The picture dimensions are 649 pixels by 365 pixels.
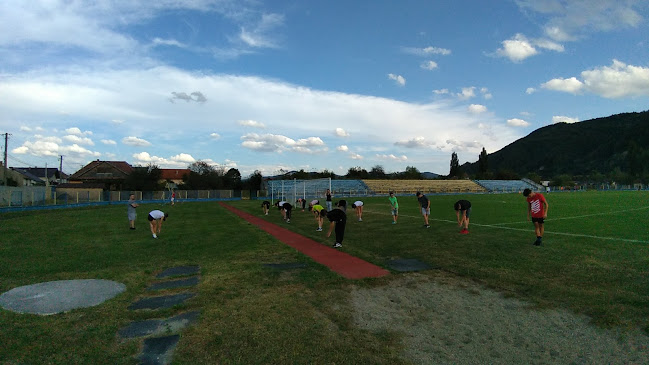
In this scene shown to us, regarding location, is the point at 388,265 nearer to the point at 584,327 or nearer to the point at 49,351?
the point at 584,327

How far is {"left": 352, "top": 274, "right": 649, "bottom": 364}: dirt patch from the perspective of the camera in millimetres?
4004

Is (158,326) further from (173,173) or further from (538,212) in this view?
(173,173)

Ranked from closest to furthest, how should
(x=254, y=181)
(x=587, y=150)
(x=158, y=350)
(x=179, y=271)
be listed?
1. (x=158, y=350)
2. (x=179, y=271)
3. (x=254, y=181)
4. (x=587, y=150)

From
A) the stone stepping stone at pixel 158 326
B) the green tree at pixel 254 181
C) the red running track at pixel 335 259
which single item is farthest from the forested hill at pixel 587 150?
the stone stepping stone at pixel 158 326

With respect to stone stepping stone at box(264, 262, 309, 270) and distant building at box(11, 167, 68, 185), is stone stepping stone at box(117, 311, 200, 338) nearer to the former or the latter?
stone stepping stone at box(264, 262, 309, 270)

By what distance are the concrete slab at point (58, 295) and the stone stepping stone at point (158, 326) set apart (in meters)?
1.42

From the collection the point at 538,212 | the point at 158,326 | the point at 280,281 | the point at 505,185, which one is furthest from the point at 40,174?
the point at 505,185

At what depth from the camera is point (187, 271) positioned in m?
8.19

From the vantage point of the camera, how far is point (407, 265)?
8641mm

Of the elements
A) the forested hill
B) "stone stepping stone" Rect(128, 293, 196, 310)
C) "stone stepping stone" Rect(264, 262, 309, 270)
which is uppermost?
the forested hill

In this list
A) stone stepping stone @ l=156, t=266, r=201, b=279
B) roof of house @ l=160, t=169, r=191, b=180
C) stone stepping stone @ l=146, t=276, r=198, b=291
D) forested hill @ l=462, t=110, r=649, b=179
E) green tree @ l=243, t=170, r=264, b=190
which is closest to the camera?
stone stepping stone @ l=146, t=276, r=198, b=291

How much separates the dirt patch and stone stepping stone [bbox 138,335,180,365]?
259 centimetres

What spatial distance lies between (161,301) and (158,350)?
208 centimetres

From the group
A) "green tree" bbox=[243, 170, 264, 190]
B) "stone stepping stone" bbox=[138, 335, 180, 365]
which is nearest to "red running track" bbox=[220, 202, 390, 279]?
"stone stepping stone" bbox=[138, 335, 180, 365]
